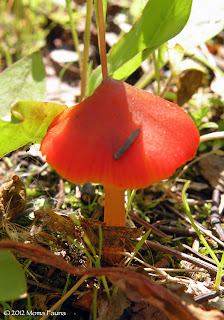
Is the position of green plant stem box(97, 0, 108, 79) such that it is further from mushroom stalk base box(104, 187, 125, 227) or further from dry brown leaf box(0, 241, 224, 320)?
dry brown leaf box(0, 241, 224, 320)

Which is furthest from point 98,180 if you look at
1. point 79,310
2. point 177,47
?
point 177,47

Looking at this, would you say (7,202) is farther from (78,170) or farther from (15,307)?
(78,170)

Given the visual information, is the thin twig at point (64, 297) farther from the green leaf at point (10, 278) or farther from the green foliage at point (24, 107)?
the green foliage at point (24, 107)

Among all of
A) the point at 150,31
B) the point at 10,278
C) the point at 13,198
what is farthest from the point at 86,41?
the point at 10,278

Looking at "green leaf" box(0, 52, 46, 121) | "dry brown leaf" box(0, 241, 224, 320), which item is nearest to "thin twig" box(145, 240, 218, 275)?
"dry brown leaf" box(0, 241, 224, 320)

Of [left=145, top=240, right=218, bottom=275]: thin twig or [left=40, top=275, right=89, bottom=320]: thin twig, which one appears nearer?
[left=40, top=275, right=89, bottom=320]: thin twig

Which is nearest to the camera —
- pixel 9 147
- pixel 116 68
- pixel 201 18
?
pixel 9 147

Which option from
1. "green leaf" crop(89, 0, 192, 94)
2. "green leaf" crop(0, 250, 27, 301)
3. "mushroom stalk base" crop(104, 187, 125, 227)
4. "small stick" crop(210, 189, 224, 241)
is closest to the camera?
"green leaf" crop(0, 250, 27, 301)
